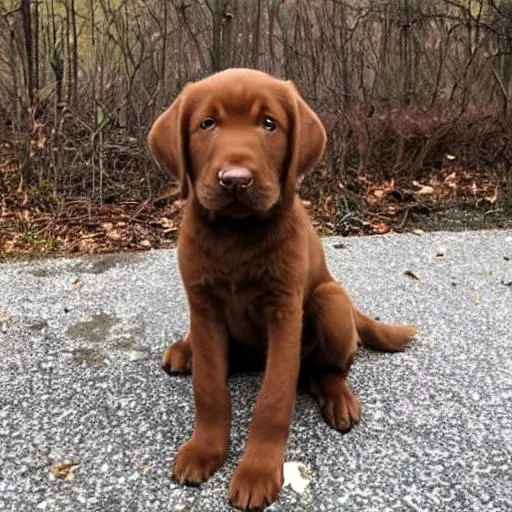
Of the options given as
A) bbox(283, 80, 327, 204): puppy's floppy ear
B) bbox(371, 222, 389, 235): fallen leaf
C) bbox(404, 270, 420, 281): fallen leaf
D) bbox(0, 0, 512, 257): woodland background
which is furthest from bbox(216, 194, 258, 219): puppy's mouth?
bbox(371, 222, 389, 235): fallen leaf

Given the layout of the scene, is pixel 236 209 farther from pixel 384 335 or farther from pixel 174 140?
pixel 384 335

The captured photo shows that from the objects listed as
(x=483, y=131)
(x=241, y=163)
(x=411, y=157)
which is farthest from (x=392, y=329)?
(x=483, y=131)

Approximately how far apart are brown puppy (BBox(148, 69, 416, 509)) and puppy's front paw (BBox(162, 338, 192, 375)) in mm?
492

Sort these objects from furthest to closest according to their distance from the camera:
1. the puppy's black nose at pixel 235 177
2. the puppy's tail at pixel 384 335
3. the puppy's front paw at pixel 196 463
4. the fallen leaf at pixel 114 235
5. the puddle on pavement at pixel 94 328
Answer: the fallen leaf at pixel 114 235 → the puddle on pavement at pixel 94 328 → the puppy's tail at pixel 384 335 → the puppy's front paw at pixel 196 463 → the puppy's black nose at pixel 235 177

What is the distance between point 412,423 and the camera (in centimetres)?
254

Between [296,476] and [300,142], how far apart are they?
0.99 meters

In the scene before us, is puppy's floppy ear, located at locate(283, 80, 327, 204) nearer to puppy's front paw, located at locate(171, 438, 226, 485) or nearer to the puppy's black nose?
the puppy's black nose

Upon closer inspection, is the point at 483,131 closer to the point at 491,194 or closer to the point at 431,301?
the point at 491,194

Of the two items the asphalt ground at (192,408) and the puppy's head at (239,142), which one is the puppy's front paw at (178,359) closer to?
the asphalt ground at (192,408)

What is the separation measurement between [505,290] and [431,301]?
0.48m

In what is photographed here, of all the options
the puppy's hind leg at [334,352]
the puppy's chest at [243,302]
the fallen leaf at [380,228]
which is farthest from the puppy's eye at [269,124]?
the fallen leaf at [380,228]

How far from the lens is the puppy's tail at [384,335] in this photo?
2982 millimetres

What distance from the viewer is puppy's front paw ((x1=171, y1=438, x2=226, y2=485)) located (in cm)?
216

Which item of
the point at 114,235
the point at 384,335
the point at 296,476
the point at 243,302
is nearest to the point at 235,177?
the point at 243,302
